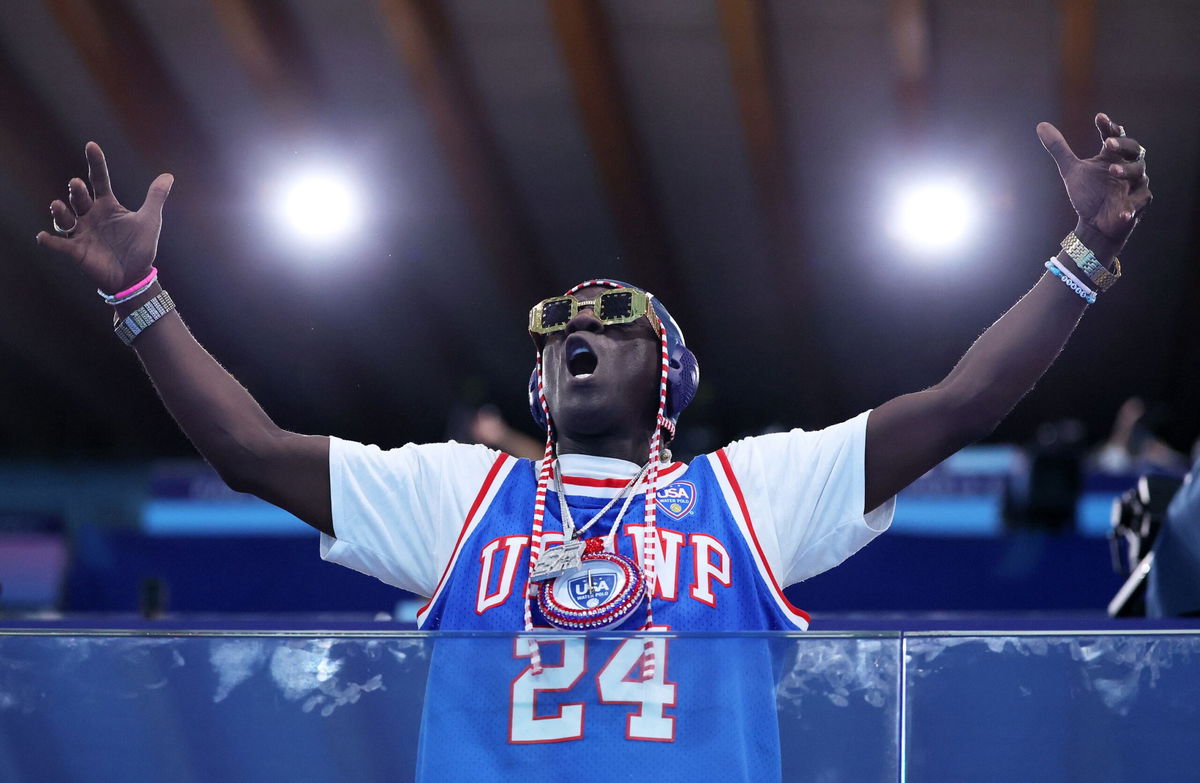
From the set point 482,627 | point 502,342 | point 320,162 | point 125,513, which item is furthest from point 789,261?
point 482,627

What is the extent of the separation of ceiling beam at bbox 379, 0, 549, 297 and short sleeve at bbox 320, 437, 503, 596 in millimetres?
5218

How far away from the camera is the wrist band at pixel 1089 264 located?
1.61m

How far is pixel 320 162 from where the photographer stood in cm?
737

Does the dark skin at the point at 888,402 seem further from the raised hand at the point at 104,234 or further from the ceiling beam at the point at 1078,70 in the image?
the ceiling beam at the point at 1078,70

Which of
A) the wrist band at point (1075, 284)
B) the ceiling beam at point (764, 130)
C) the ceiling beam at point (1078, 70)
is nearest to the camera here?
the wrist band at point (1075, 284)

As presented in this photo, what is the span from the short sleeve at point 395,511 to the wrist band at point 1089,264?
850 mm

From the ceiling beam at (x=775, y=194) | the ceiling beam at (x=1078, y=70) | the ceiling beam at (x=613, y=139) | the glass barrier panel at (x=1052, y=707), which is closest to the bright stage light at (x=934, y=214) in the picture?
the ceiling beam at (x=775, y=194)

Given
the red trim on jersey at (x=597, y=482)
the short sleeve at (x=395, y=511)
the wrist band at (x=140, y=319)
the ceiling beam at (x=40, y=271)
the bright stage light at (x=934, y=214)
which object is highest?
the bright stage light at (x=934, y=214)

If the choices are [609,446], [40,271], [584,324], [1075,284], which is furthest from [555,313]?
[40,271]

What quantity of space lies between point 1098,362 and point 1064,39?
3.77 m

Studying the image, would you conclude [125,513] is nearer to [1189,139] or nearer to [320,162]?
[320,162]

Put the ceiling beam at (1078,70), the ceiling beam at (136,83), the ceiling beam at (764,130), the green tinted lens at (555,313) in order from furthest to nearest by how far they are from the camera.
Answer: the ceiling beam at (136,83), the ceiling beam at (764,130), the ceiling beam at (1078,70), the green tinted lens at (555,313)

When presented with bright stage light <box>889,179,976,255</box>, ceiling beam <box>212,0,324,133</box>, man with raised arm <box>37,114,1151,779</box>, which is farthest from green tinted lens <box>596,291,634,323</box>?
bright stage light <box>889,179,976,255</box>

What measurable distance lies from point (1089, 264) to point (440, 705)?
0.99 meters
